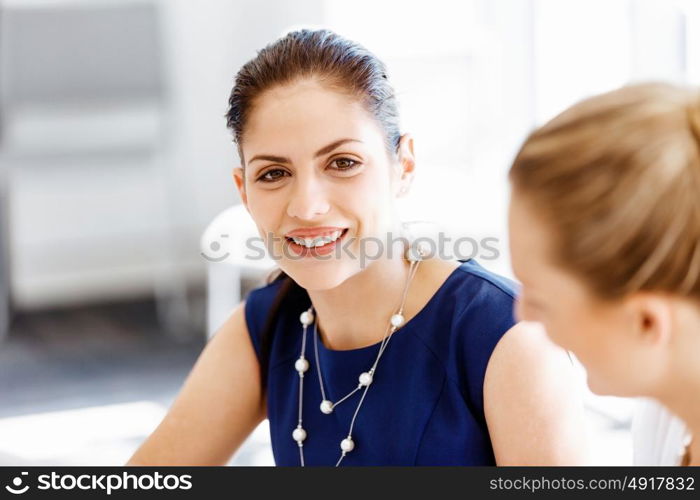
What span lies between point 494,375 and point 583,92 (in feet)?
6.55

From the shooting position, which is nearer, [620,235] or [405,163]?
[620,235]

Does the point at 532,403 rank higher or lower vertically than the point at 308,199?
lower

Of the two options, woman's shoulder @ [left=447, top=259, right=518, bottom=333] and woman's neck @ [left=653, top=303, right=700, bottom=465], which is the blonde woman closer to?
woman's neck @ [left=653, top=303, right=700, bottom=465]

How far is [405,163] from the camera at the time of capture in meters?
1.40

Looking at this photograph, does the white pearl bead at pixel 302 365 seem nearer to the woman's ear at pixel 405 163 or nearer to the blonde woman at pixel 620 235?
the woman's ear at pixel 405 163

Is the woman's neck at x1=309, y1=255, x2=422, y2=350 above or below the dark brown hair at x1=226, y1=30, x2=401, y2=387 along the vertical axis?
below

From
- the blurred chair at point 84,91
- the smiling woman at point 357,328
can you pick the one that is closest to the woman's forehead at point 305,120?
the smiling woman at point 357,328

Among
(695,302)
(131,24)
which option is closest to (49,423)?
(131,24)

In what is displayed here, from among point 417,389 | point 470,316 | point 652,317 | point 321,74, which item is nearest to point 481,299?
point 470,316

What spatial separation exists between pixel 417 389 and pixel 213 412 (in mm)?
324

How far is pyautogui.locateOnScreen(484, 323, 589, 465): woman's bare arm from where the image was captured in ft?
3.80

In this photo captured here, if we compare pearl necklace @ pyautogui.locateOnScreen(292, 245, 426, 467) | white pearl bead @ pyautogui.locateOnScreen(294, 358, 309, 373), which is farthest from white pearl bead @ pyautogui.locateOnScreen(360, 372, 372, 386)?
white pearl bead @ pyautogui.locateOnScreen(294, 358, 309, 373)

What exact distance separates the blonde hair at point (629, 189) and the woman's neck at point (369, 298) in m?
0.56

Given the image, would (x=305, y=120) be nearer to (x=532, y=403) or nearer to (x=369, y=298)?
(x=369, y=298)
